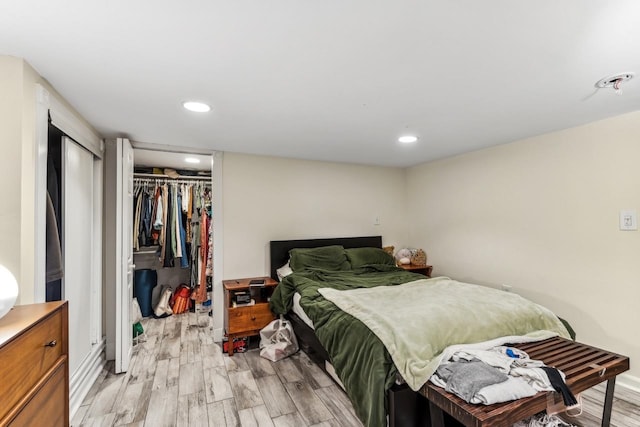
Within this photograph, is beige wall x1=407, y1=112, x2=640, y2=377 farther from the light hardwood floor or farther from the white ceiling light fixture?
the white ceiling light fixture

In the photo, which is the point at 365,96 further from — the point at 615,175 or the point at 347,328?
the point at 615,175

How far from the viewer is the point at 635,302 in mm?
2252

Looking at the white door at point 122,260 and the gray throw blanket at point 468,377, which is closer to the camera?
the gray throw blanket at point 468,377

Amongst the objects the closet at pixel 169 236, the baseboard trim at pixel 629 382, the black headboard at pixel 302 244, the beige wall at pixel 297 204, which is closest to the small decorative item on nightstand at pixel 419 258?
the beige wall at pixel 297 204

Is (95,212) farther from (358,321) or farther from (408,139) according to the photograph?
(408,139)

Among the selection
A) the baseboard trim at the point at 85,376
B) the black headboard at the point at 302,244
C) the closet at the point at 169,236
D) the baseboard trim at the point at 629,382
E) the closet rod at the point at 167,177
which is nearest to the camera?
the baseboard trim at the point at 85,376

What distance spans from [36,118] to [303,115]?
5.02 ft

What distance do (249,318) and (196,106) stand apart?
2.02m

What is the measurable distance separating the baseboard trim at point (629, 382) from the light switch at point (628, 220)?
1.11 m

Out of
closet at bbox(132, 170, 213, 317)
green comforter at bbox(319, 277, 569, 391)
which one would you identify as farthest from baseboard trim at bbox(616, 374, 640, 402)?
closet at bbox(132, 170, 213, 317)

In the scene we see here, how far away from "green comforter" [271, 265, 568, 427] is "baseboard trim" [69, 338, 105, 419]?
1.52 m

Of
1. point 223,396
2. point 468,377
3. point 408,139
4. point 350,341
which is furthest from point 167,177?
point 468,377

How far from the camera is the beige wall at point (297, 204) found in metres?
3.44

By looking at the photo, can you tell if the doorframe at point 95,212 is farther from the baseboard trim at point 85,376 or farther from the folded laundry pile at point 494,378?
the folded laundry pile at point 494,378
